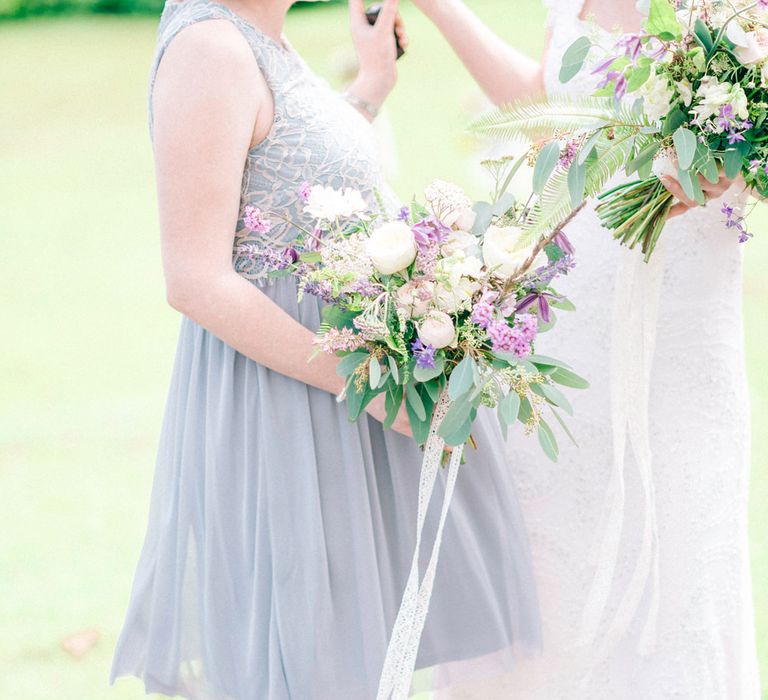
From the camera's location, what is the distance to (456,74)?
41.2 ft

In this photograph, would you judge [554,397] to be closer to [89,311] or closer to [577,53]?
[577,53]

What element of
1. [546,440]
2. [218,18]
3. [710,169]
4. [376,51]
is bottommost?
[546,440]

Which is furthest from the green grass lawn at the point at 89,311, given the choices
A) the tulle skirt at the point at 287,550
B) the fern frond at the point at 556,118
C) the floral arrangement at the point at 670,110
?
the tulle skirt at the point at 287,550

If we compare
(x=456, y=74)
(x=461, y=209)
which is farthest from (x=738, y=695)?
(x=456, y=74)

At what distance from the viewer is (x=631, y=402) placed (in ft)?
6.25

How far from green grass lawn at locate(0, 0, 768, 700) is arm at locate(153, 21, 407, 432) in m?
0.32

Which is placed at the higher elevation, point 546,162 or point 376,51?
point 376,51

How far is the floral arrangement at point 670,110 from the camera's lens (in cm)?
145

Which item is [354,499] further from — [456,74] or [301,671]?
[456,74]

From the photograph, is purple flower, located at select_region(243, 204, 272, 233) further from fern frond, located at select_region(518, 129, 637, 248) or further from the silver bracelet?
the silver bracelet

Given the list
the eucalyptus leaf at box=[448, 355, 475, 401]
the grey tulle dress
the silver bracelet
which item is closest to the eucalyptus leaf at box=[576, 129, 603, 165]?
the eucalyptus leaf at box=[448, 355, 475, 401]

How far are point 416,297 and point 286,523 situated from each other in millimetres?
447

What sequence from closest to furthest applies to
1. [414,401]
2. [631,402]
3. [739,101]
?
1. [739,101]
2. [414,401]
3. [631,402]

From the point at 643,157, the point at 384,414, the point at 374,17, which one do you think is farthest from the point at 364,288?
the point at 374,17
